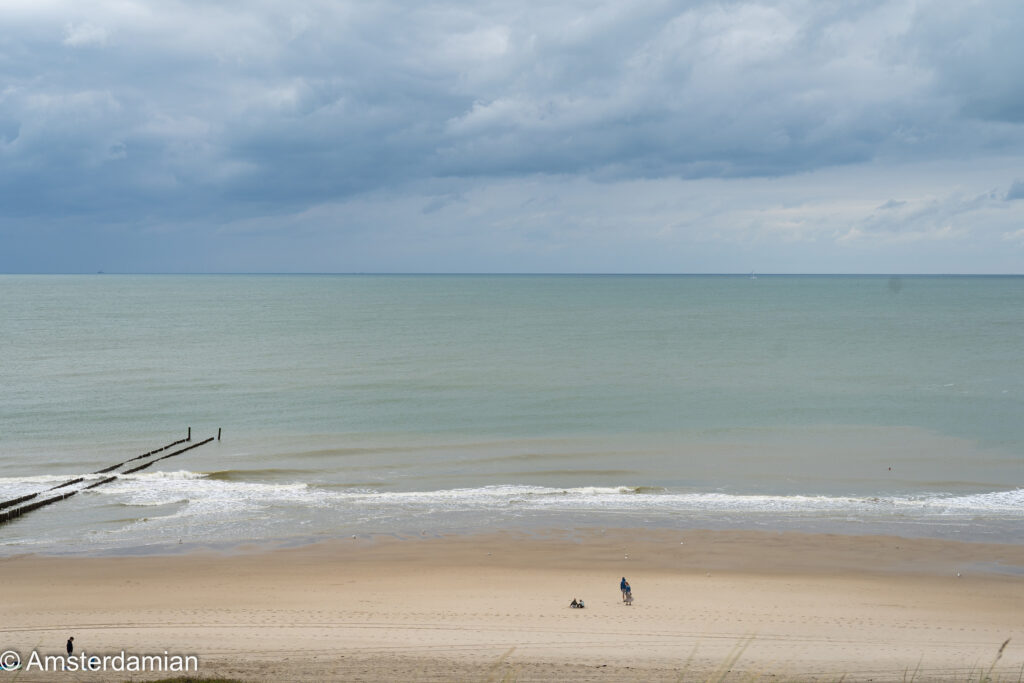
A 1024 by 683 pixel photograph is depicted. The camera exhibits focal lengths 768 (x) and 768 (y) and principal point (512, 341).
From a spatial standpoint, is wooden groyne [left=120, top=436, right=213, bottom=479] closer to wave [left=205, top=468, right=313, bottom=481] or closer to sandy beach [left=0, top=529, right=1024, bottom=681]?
wave [left=205, top=468, right=313, bottom=481]

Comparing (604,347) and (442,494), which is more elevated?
(604,347)

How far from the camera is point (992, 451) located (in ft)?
143

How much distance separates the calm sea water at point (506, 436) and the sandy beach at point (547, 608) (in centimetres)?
267

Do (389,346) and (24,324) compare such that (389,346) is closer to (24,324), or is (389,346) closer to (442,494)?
(442,494)

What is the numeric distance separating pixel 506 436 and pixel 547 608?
23892mm

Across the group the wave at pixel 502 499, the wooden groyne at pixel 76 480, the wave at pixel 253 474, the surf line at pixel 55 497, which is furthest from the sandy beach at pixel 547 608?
the wave at pixel 253 474

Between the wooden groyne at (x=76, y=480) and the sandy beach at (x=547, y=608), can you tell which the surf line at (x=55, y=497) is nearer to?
the wooden groyne at (x=76, y=480)

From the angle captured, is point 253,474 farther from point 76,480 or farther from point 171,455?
point 76,480

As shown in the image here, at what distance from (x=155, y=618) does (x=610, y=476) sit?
75.6 feet

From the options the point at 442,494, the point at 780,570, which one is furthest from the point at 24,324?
the point at 780,570

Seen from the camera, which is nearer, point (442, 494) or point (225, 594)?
point (225, 594)

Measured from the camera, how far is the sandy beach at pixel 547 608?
19891 millimetres

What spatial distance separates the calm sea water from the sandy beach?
267 cm

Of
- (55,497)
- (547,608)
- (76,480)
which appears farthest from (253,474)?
(547,608)
